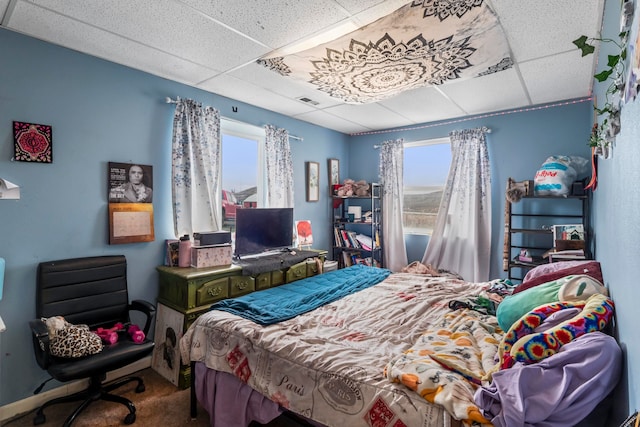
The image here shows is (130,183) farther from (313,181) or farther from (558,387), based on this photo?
(558,387)

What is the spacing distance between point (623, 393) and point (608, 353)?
12 centimetres

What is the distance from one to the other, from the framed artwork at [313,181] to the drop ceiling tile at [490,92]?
191cm

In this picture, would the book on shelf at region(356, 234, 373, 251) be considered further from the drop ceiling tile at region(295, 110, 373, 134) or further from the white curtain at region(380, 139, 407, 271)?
the drop ceiling tile at region(295, 110, 373, 134)

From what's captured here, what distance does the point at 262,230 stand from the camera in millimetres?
3443

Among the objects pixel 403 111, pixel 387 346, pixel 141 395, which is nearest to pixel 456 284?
pixel 387 346

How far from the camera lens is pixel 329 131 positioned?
473cm

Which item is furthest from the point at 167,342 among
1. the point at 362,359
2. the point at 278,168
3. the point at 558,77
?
the point at 558,77

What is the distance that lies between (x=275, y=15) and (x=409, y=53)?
89 cm

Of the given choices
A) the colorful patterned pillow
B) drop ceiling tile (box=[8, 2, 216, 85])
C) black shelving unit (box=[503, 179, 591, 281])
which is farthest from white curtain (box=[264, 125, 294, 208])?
the colorful patterned pillow

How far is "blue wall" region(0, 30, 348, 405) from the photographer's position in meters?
2.12

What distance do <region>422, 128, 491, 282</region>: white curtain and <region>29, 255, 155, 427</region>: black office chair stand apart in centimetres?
334

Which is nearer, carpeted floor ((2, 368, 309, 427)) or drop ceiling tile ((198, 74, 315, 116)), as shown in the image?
carpeted floor ((2, 368, 309, 427))

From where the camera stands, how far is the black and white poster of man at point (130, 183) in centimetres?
256

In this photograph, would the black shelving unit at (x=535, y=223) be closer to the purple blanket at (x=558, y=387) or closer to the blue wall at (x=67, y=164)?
the purple blanket at (x=558, y=387)
